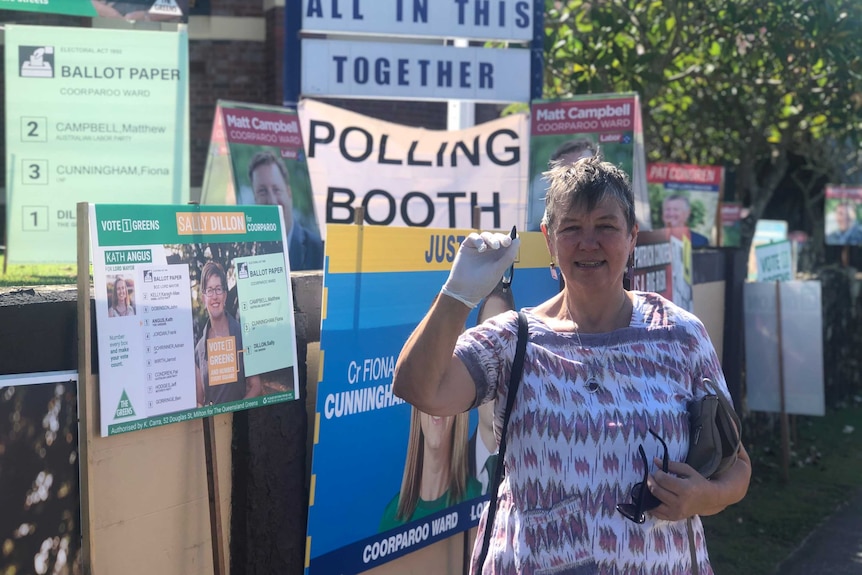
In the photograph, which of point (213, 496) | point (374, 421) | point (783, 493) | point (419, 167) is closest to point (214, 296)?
point (213, 496)

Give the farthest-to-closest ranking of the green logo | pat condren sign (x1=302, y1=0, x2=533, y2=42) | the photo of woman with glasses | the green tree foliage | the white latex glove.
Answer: the green tree foliage < pat condren sign (x1=302, y1=0, x2=533, y2=42) < the photo of woman with glasses < the green logo < the white latex glove

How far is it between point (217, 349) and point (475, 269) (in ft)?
4.16

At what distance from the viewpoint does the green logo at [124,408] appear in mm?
3043

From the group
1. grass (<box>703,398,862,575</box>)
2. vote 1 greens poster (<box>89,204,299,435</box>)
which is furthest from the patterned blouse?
grass (<box>703,398,862,575</box>)

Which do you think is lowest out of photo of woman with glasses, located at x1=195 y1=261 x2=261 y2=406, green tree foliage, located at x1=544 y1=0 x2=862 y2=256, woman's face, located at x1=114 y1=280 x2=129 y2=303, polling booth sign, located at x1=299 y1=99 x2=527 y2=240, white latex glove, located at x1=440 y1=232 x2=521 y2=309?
photo of woman with glasses, located at x1=195 y1=261 x2=261 y2=406

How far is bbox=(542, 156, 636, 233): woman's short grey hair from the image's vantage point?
251cm

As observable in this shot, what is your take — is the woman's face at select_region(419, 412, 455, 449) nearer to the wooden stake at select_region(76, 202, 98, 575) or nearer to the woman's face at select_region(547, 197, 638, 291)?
the wooden stake at select_region(76, 202, 98, 575)

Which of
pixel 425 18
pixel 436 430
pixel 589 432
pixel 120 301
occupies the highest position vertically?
pixel 425 18

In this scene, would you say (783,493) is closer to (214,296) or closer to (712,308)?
(712,308)

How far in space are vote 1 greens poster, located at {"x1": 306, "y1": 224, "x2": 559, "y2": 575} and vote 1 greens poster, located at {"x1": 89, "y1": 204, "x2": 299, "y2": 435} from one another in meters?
0.17

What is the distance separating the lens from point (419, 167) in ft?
23.1

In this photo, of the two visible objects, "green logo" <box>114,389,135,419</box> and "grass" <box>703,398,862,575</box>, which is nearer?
"green logo" <box>114,389,135,419</box>

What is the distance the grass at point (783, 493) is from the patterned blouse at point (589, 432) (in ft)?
12.6

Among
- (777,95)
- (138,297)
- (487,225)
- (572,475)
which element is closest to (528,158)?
(487,225)
